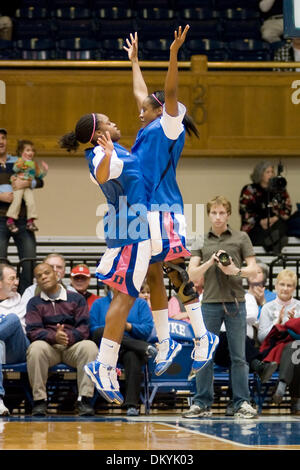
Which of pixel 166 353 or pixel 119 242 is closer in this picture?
pixel 119 242

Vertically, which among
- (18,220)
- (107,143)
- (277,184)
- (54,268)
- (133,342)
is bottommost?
(133,342)

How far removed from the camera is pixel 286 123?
13.3m

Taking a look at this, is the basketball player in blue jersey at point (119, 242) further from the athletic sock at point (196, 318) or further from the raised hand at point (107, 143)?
the athletic sock at point (196, 318)

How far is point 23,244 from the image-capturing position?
10.0 m

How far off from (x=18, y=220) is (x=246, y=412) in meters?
3.63

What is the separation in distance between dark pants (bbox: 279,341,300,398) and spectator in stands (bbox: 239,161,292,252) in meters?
3.35

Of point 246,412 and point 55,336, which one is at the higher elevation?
point 55,336

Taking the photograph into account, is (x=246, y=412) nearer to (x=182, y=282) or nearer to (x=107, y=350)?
(x=182, y=282)

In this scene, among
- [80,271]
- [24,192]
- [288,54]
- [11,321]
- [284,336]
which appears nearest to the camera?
[11,321]

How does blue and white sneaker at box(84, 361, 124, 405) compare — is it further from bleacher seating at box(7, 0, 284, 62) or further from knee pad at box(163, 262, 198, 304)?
bleacher seating at box(7, 0, 284, 62)

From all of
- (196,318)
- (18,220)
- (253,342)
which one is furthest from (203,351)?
(18,220)

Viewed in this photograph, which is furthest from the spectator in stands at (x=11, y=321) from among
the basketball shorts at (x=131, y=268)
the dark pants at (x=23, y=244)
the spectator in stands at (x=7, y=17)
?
the spectator in stands at (x=7, y=17)

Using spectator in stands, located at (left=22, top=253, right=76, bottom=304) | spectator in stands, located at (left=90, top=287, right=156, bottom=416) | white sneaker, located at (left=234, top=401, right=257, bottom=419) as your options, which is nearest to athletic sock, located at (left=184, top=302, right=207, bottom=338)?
white sneaker, located at (left=234, top=401, right=257, bottom=419)

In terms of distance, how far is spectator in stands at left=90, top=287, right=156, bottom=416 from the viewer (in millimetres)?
7973
